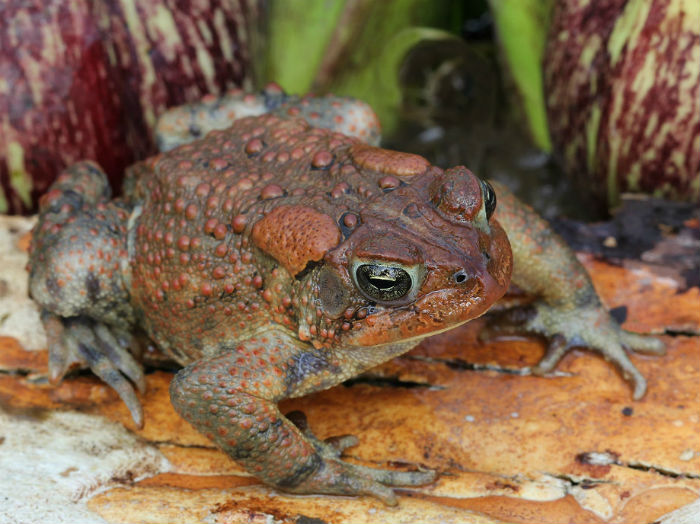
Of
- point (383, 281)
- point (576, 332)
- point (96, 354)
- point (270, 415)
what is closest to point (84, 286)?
point (96, 354)

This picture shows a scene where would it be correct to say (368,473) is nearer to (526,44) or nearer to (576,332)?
(576,332)

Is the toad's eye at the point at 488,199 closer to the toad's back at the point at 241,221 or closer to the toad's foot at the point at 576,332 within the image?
the toad's back at the point at 241,221

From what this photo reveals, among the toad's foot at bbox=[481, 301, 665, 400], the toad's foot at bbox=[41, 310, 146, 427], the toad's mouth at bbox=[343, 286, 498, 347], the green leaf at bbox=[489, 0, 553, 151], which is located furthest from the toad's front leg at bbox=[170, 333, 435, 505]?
the green leaf at bbox=[489, 0, 553, 151]

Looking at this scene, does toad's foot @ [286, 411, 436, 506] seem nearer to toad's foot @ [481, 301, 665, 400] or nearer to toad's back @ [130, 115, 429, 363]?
toad's back @ [130, 115, 429, 363]

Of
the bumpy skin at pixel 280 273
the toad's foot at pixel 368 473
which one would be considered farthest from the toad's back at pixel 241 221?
the toad's foot at pixel 368 473

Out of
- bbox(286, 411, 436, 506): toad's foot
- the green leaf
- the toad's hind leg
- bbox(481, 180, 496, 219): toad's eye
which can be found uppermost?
the green leaf

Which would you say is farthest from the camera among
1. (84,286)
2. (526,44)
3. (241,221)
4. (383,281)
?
(526,44)
